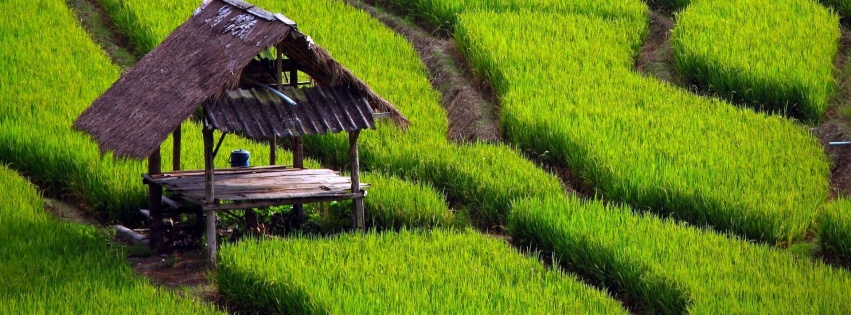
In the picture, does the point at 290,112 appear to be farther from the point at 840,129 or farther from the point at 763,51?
the point at 763,51

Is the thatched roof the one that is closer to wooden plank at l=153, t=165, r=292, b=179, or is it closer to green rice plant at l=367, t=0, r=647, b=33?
wooden plank at l=153, t=165, r=292, b=179

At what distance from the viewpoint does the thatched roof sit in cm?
748

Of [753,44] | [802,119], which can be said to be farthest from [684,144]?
[753,44]

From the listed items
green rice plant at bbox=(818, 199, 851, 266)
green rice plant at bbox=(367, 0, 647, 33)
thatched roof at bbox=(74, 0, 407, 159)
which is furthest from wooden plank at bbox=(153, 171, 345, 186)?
green rice plant at bbox=(367, 0, 647, 33)

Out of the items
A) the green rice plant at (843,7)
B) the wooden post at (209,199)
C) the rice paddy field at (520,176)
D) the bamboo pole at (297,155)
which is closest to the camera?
the rice paddy field at (520,176)

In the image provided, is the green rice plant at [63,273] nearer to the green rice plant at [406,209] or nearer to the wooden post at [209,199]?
the wooden post at [209,199]

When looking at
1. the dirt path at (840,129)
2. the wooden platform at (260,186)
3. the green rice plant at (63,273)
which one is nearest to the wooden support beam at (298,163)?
the wooden platform at (260,186)

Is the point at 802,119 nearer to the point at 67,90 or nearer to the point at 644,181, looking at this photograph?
the point at 644,181

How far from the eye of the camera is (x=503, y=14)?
41.9 feet

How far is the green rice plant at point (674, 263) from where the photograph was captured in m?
6.83

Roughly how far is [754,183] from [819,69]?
2.73 meters

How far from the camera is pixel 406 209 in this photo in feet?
28.7

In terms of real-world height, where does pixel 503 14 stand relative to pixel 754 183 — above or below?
above

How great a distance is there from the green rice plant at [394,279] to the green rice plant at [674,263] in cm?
41
